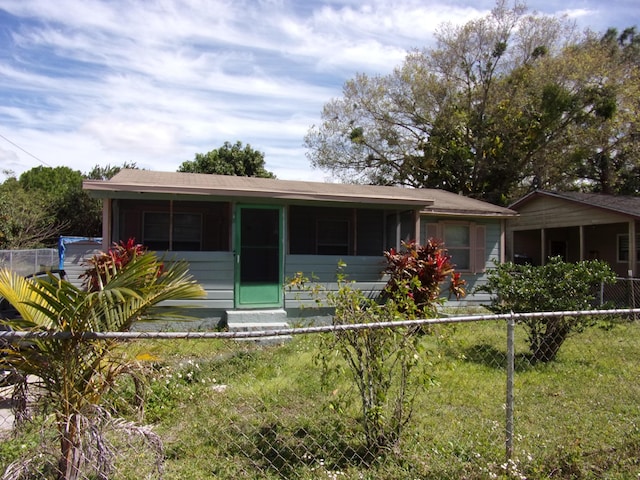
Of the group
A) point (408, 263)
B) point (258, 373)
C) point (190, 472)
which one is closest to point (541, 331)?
point (408, 263)

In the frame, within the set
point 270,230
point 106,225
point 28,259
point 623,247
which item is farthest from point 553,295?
point 623,247

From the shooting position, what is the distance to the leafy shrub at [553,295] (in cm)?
664

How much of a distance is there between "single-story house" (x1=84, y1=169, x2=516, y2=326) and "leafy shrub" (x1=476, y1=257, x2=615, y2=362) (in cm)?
323

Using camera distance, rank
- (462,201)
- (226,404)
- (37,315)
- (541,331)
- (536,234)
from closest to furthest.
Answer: (37,315) → (226,404) → (541,331) → (462,201) → (536,234)

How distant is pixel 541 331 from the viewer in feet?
23.4

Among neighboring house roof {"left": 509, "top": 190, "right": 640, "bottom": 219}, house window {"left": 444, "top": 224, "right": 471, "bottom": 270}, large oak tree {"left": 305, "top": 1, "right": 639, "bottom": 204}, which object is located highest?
large oak tree {"left": 305, "top": 1, "right": 639, "bottom": 204}

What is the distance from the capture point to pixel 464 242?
1344cm

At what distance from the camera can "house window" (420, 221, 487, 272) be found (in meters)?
13.2

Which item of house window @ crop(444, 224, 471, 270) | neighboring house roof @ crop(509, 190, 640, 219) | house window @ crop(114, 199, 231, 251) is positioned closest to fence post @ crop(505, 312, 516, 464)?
house window @ crop(114, 199, 231, 251)

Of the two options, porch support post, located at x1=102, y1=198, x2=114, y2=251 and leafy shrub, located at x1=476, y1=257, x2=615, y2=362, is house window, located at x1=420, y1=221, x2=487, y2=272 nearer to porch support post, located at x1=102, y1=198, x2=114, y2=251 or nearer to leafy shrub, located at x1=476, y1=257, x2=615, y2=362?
leafy shrub, located at x1=476, y1=257, x2=615, y2=362

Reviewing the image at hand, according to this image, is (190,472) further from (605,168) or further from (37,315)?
(605,168)

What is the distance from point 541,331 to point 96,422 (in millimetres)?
6224

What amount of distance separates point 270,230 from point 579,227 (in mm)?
13043

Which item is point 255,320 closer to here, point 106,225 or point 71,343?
point 106,225
